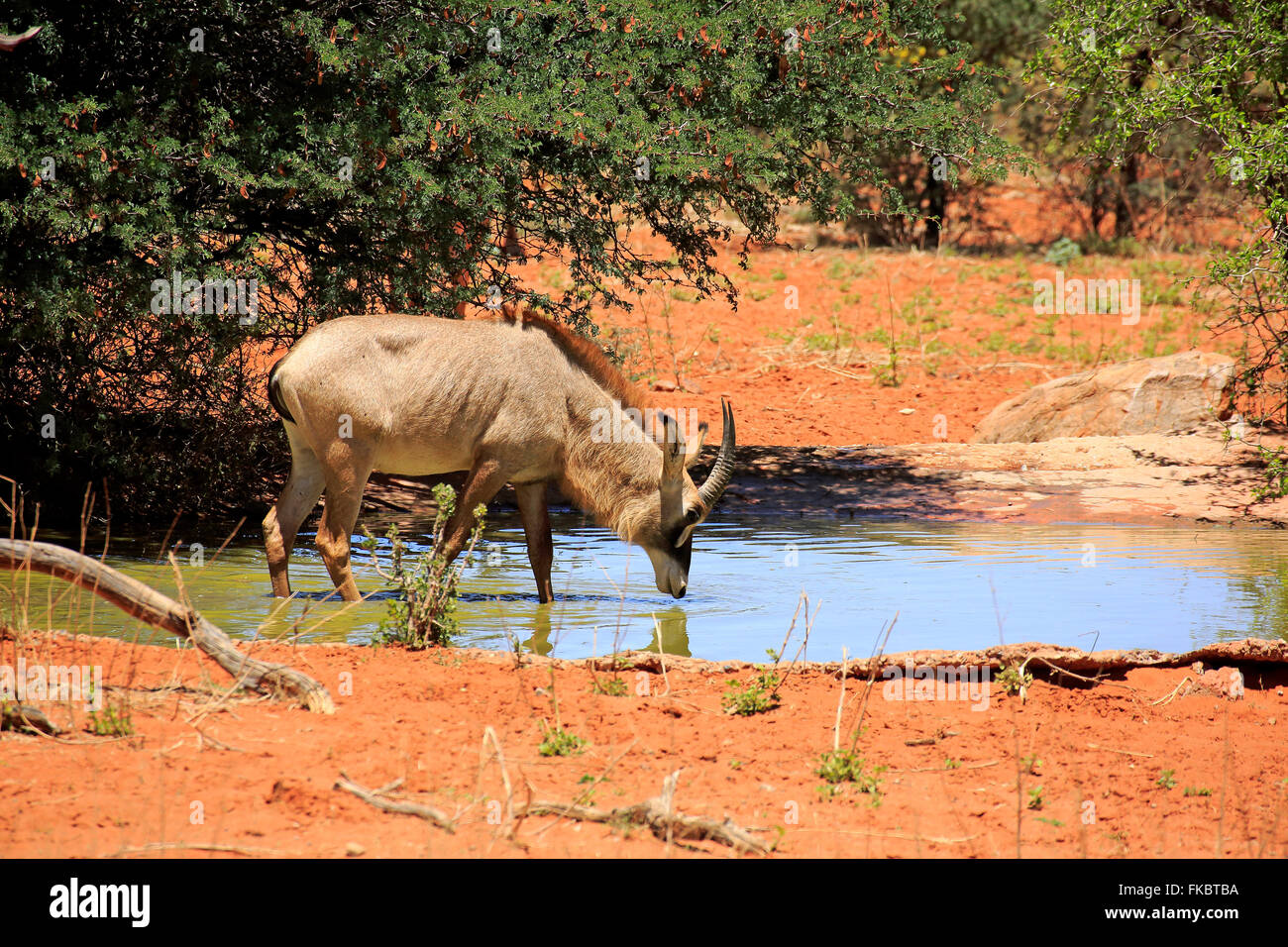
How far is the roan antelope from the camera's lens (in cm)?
840

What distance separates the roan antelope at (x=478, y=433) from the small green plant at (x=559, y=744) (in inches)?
123

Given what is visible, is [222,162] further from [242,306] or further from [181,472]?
[181,472]

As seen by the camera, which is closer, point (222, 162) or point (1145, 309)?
point (222, 162)

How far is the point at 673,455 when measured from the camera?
30.0 feet

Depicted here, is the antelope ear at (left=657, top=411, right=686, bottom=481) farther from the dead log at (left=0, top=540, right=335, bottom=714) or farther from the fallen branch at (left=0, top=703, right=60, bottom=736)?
the fallen branch at (left=0, top=703, right=60, bottom=736)

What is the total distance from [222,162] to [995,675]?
20.1 feet

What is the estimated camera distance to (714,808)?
15.1ft

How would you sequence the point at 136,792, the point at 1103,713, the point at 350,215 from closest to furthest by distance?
the point at 136,792
the point at 1103,713
the point at 350,215

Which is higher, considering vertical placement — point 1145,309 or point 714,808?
point 1145,309

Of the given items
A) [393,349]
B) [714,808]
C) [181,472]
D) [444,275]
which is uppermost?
[444,275]

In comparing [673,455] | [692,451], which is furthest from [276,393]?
[692,451]

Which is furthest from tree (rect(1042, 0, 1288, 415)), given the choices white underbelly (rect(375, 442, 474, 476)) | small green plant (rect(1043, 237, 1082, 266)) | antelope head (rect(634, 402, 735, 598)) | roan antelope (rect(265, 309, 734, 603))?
small green plant (rect(1043, 237, 1082, 266))

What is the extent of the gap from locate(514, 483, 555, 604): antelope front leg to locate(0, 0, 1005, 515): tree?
2.27m

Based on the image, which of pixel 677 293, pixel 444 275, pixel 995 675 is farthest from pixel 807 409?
pixel 995 675
